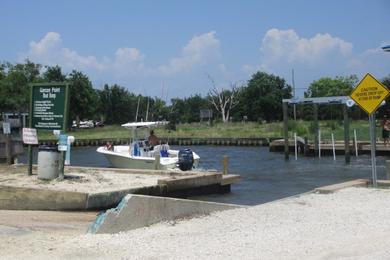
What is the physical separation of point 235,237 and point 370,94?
7332 millimetres

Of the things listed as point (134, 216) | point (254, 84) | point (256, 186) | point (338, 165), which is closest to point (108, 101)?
point (254, 84)

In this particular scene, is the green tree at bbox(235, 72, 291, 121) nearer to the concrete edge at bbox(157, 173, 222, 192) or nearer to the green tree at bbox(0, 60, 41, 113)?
the green tree at bbox(0, 60, 41, 113)

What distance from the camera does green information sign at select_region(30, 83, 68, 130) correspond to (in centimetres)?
1631

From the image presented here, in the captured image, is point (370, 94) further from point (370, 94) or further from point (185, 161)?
point (185, 161)

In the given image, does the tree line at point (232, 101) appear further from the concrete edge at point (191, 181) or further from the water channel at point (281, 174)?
the concrete edge at point (191, 181)

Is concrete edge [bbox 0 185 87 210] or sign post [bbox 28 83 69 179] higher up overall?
sign post [bbox 28 83 69 179]

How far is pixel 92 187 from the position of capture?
50.5ft

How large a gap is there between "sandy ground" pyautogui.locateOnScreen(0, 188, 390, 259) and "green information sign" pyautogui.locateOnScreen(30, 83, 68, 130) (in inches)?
174

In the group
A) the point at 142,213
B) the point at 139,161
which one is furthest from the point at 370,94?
the point at 139,161

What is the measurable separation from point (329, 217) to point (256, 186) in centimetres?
1388

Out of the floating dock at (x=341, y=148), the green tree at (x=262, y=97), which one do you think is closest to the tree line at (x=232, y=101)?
the green tree at (x=262, y=97)

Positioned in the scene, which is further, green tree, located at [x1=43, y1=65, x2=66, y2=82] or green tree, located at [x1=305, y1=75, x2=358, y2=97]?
green tree, located at [x1=305, y1=75, x2=358, y2=97]

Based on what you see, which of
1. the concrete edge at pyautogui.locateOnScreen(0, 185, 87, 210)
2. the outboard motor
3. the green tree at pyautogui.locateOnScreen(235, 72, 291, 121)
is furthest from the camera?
the green tree at pyautogui.locateOnScreen(235, 72, 291, 121)

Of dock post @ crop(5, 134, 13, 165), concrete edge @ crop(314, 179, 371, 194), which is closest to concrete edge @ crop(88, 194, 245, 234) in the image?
concrete edge @ crop(314, 179, 371, 194)
